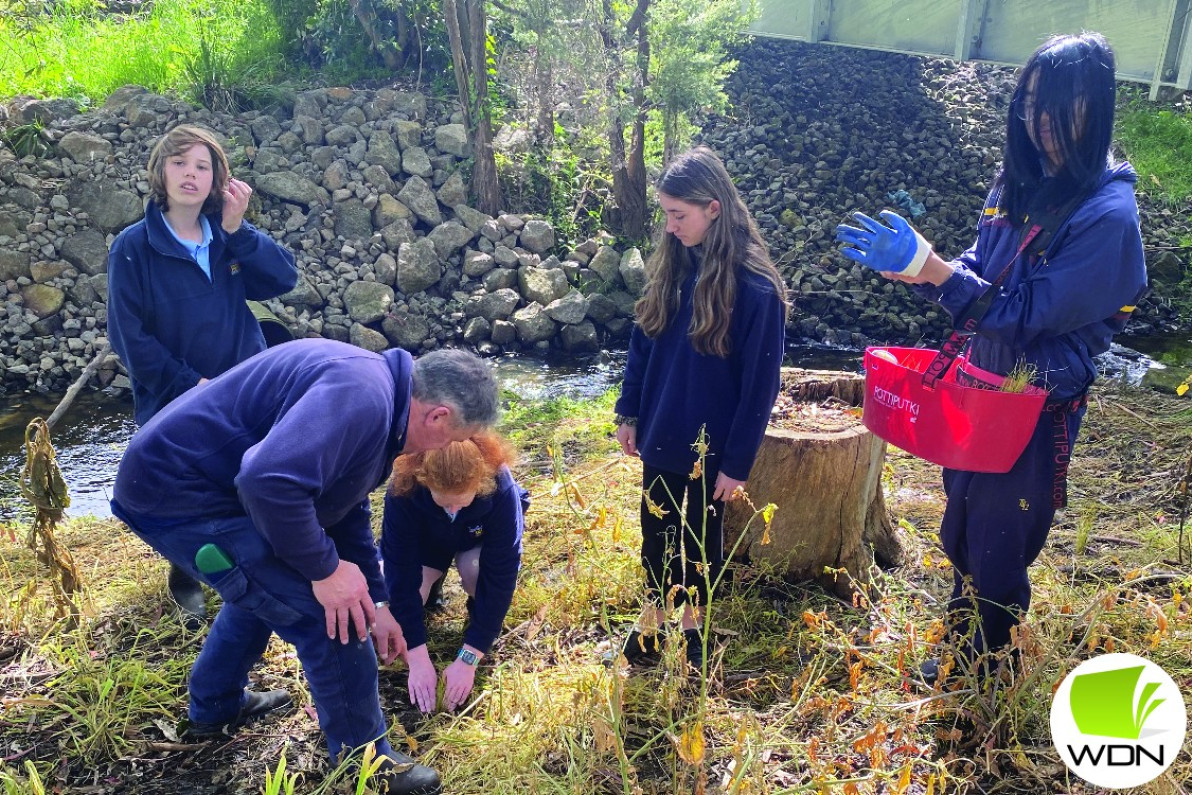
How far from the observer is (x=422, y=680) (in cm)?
272

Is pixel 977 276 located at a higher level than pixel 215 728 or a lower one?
higher

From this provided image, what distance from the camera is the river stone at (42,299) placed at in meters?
7.66

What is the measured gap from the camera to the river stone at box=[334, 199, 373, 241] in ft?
29.5

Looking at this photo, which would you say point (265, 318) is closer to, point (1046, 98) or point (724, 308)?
point (724, 308)

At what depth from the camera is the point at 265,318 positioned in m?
3.65

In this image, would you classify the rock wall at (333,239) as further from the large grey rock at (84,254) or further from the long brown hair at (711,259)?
the long brown hair at (711,259)

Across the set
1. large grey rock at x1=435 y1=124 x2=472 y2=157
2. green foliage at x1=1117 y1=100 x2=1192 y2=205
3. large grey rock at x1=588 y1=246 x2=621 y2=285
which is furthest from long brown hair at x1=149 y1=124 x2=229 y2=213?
green foliage at x1=1117 y1=100 x2=1192 y2=205

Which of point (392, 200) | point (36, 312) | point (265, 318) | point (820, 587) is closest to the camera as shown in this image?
point (820, 587)

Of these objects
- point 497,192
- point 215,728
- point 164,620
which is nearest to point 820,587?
point 215,728

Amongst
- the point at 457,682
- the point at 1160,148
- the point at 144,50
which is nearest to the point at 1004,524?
the point at 457,682

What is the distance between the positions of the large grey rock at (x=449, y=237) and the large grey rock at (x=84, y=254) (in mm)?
3036

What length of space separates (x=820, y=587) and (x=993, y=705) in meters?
1.02

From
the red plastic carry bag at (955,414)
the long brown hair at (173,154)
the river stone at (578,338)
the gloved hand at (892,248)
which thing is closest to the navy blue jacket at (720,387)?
the red plastic carry bag at (955,414)

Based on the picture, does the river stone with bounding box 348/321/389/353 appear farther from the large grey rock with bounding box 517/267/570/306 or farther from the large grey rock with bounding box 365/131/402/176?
the large grey rock with bounding box 365/131/402/176
